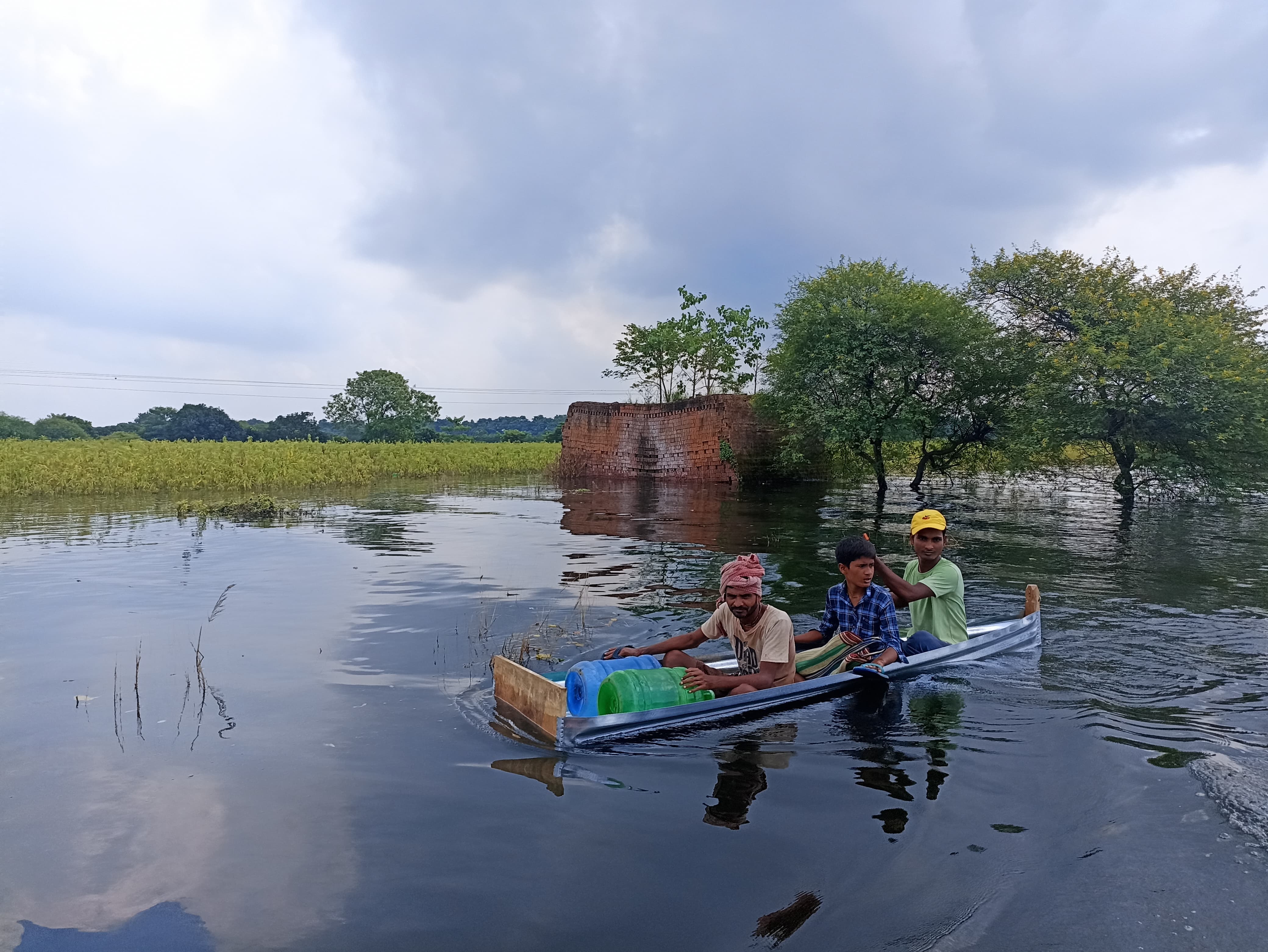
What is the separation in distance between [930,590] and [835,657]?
115 centimetres

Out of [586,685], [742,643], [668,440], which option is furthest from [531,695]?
[668,440]

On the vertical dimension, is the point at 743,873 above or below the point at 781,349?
below

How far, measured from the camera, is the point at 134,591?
10.5m

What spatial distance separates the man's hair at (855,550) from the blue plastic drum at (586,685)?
1885mm

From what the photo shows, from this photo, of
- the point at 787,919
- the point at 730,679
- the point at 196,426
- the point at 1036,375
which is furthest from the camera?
the point at 196,426

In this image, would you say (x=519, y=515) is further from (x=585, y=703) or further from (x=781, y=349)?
(x=585, y=703)

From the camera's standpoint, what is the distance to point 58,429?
6750cm

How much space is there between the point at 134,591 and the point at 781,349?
20939 millimetres

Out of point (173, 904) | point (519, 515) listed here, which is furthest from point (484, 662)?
point (519, 515)

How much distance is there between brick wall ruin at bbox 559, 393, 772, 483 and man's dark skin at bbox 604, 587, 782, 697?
23158 millimetres

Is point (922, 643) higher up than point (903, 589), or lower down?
lower down

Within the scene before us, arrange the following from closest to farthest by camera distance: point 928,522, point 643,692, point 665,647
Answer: point 643,692 → point 665,647 → point 928,522

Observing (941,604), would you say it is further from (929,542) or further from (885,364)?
(885,364)

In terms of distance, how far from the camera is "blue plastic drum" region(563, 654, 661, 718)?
5.64 meters
